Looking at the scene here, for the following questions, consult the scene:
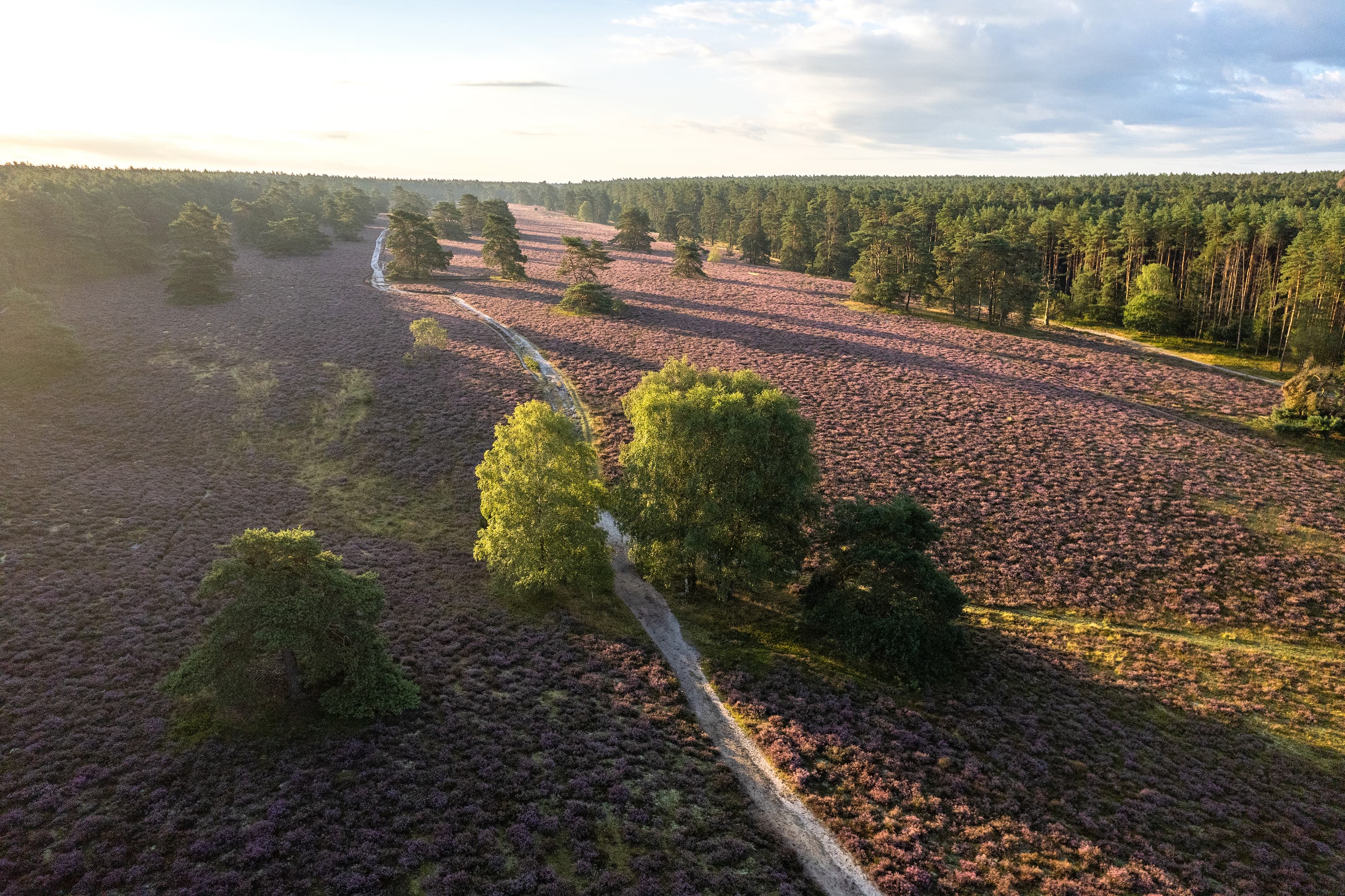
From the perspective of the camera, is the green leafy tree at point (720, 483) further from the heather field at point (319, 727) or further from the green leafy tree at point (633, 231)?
the green leafy tree at point (633, 231)

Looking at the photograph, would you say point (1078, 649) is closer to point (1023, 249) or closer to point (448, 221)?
point (1023, 249)

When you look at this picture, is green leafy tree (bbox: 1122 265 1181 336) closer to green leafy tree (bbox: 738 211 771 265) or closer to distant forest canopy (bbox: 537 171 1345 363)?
distant forest canopy (bbox: 537 171 1345 363)

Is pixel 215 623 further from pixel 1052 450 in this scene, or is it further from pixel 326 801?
pixel 1052 450

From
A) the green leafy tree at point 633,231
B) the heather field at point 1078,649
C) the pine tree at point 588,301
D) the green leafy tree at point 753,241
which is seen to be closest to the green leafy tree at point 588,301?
the pine tree at point 588,301

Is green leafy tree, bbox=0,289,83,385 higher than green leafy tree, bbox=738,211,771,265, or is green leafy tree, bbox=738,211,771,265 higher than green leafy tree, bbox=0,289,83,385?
green leafy tree, bbox=738,211,771,265

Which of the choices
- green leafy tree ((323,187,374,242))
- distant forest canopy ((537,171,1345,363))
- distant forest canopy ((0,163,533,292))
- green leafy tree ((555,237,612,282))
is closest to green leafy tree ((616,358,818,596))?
green leafy tree ((555,237,612,282))

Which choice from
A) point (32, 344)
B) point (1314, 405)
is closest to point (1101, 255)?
point (1314, 405)

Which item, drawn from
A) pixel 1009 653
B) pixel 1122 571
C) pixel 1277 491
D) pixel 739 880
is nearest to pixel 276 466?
pixel 739 880
